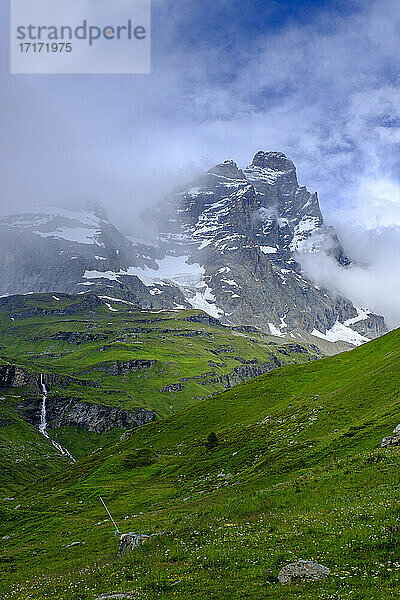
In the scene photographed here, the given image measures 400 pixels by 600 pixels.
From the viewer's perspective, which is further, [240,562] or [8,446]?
[8,446]

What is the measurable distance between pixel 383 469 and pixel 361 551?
14.6 metres

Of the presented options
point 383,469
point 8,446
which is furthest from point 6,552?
point 8,446

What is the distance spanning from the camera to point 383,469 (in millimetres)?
31172

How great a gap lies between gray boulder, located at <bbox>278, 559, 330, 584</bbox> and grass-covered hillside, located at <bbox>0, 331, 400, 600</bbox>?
0.46 m

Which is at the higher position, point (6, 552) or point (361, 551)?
point (361, 551)

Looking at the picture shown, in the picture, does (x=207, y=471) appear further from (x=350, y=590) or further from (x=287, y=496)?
(x=350, y=590)

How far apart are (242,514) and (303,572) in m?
15.2

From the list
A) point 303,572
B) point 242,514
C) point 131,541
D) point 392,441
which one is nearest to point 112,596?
point 303,572

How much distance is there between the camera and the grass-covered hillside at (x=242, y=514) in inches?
725

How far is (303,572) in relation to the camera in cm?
1722

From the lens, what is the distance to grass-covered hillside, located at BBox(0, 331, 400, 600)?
18.4 meters

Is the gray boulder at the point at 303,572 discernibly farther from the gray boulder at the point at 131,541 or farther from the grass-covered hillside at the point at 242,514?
the gray boulder at the point at 131,541

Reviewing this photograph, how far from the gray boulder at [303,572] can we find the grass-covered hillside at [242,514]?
46 cm

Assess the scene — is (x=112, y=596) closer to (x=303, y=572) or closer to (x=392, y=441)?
(x=303, y=572)
